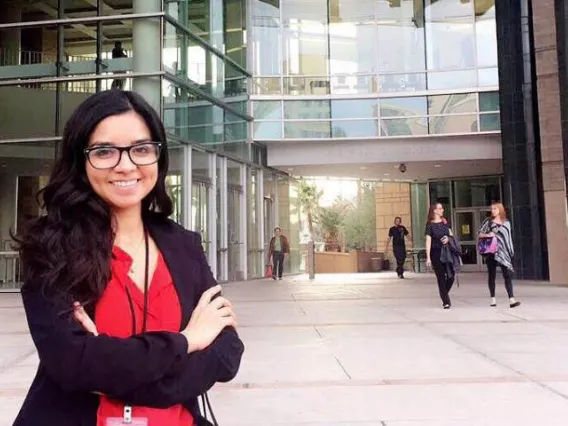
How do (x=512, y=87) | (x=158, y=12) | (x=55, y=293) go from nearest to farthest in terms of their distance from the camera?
(x=55, y=293) → (x=158, y=12) → (x=512, y=87)

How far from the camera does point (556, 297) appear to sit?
35.9 feet

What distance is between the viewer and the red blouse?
1.19 meters

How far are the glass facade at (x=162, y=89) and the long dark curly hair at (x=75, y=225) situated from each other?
1149 centimetres

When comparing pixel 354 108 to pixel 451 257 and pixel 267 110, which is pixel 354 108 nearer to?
pixel 267 110

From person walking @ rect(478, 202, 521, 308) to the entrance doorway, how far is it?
47.2ft

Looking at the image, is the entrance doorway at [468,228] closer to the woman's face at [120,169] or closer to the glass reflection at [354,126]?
the glass reflection at [354,126]

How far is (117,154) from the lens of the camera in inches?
52.4

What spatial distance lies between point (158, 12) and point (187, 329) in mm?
13440

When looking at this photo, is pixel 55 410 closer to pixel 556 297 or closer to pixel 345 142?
pixel 556 297

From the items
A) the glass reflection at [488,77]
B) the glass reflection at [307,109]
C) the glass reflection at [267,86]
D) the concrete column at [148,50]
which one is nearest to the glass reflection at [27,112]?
the concrete column at [148,50]

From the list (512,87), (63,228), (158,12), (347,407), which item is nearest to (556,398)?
(347,407)

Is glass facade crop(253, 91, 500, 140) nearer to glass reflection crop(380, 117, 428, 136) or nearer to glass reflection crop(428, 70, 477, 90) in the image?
glass reflection crop(380, 117, 428, 136)

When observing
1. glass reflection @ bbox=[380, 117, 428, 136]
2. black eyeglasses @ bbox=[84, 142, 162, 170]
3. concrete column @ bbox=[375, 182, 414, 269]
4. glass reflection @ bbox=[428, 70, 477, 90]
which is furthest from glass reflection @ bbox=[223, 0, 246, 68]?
black eyeglasses @ bbox=[84, 142, 162, 170]

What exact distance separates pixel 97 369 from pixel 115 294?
6.8 inches
